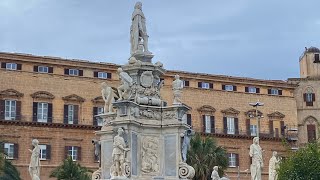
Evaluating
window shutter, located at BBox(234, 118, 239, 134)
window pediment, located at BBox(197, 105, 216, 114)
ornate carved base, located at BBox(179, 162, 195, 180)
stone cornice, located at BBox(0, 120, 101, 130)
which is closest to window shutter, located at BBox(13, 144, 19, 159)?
stone cornice, located at BBox(0, 120, 101, 130)

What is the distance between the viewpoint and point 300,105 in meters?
77.6

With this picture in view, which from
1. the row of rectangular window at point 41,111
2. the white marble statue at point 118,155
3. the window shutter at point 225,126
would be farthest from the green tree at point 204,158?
the window shutter at point 225,126

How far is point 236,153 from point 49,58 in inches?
918

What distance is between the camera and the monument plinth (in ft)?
76.4

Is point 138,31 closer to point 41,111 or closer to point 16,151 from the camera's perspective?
point 16,151

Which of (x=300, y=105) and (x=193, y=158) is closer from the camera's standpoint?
(x=193, y=158)

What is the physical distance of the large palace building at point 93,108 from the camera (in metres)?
63.4

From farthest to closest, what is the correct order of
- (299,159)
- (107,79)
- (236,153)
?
(236,153) < (107,79) < (299,159)

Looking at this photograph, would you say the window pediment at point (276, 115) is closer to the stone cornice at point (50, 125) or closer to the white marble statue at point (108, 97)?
the stone cornice at point (50, 125)

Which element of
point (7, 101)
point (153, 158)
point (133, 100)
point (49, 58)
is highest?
point (49, 58)

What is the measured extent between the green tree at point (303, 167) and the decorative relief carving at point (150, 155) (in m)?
8.25

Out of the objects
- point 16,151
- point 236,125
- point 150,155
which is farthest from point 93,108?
point 150,155

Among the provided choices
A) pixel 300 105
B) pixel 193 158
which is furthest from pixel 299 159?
pixel 300 105

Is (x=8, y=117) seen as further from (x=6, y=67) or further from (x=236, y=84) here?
(x=236, y=84)
